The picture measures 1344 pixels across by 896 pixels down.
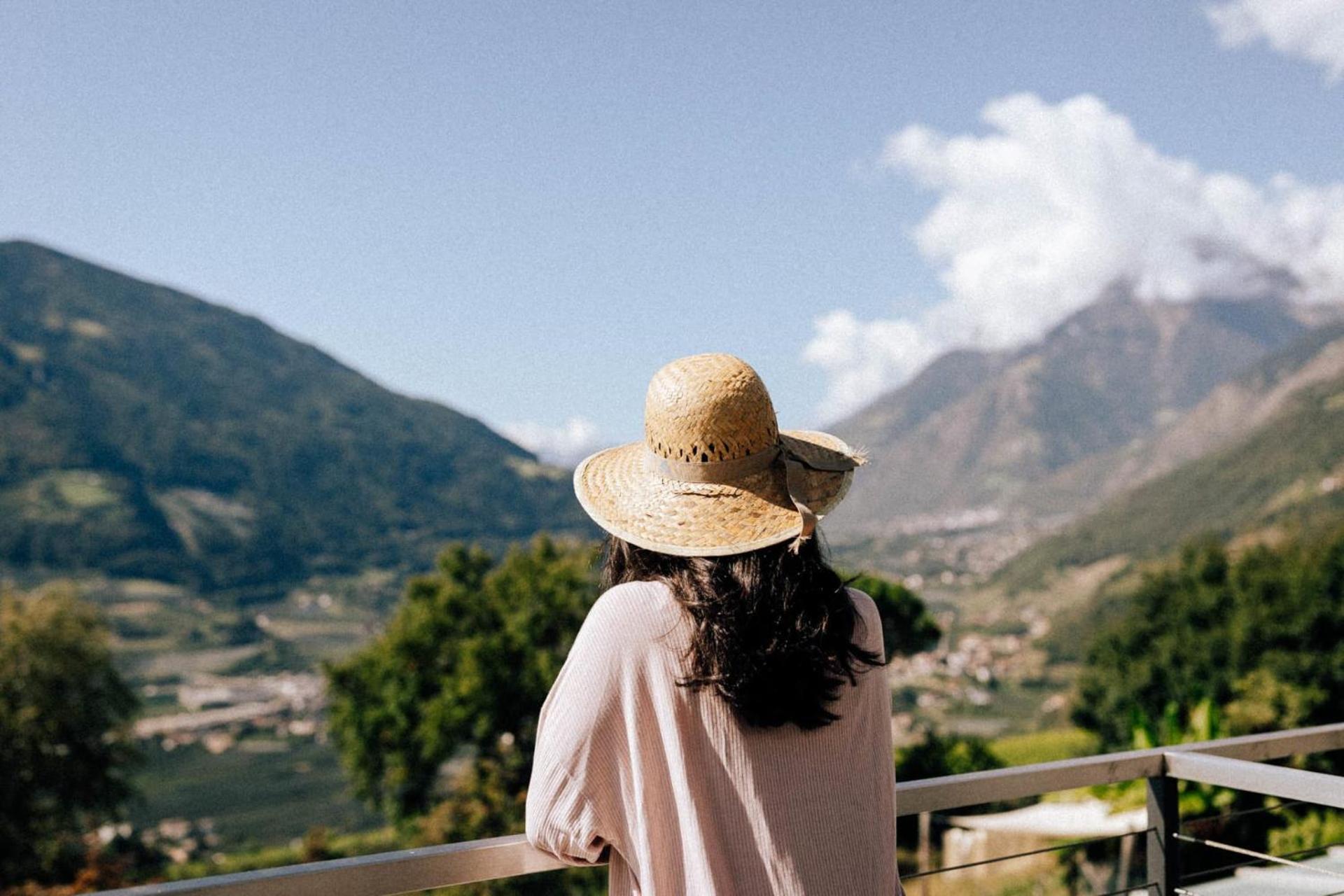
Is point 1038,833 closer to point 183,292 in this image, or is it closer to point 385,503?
point 385,503

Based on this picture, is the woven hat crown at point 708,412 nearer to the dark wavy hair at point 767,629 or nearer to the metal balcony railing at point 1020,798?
the dark wavy hair at point 767,629

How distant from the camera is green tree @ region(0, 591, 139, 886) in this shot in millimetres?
23281

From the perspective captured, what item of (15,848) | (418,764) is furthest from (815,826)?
(15,848)

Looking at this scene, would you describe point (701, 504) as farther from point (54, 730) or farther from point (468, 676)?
point (54, 730)

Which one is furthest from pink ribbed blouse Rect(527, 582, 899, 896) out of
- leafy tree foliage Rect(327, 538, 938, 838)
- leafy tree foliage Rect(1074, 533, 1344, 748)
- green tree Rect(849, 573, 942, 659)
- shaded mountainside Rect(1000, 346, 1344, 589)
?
shaded mountainside Rect(1000, 346, 1344, 589)

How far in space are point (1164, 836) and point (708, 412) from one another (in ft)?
4.22

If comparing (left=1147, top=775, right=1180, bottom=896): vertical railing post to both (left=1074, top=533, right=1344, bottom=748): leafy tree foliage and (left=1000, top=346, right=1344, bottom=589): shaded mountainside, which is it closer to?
(left=1074, top=533, right=1344, bottom=748): leafy tree foliage

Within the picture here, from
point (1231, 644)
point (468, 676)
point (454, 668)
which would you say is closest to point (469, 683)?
point (468, 676)

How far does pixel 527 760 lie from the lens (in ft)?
73.3

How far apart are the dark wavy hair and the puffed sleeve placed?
0.08 m

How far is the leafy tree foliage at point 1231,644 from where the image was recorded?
23766mm

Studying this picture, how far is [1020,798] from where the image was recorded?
1.95 m

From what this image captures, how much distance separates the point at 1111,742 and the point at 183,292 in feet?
508

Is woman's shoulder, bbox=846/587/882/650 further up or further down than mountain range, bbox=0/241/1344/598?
further down
